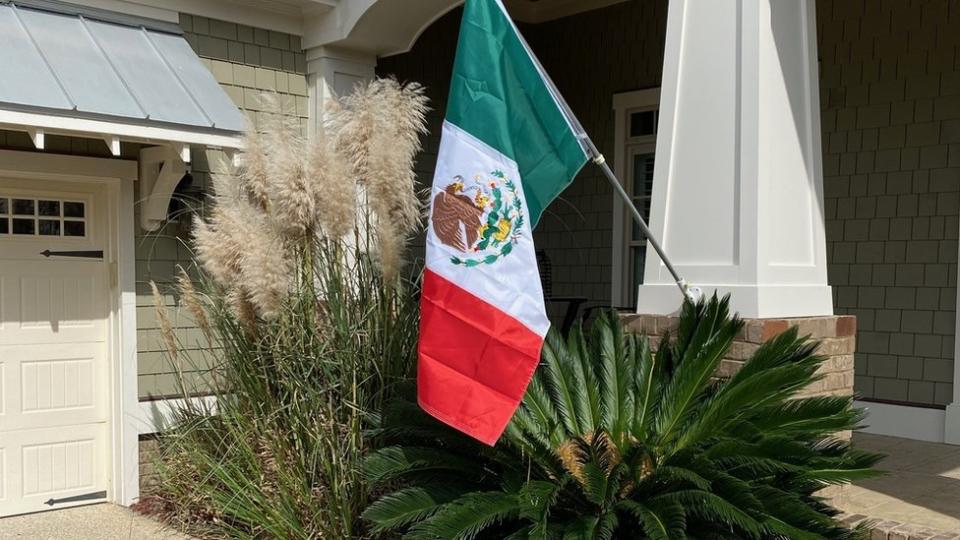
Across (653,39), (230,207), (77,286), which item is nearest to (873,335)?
(653,39)

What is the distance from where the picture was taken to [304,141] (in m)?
4.64

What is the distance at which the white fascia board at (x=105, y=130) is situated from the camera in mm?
4824

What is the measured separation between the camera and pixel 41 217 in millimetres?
5746

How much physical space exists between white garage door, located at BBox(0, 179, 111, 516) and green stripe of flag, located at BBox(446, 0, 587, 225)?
345 centimetres

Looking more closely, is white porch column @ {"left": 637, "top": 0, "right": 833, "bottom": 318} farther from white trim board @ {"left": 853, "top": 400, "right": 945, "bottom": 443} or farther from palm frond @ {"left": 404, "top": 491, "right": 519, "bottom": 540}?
white trim board @ {"left": 853, "top": 400, "right": 945, "bottom": 443}

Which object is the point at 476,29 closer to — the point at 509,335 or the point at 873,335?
the point at 509,335

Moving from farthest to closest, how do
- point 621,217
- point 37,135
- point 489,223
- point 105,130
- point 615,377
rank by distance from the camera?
point 621,217, point 105,130, point 37,135, point 615,377, point 489,223

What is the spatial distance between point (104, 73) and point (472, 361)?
341 centimetres

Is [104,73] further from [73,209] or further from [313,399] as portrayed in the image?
[313,399]

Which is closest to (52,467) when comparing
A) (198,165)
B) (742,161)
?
(198,165)

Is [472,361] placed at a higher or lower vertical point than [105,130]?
lower

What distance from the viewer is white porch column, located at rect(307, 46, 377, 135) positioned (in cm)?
663

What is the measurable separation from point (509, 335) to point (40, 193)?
3863 mm

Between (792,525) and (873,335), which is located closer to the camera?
(792,525)
